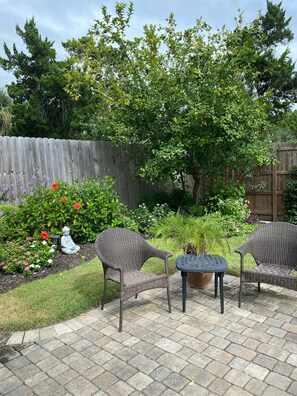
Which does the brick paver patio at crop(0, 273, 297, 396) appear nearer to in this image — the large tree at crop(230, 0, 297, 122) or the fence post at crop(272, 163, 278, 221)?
the fence post at crop(272, 163, 278, 221)

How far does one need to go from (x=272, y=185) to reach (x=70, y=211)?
5028 mm

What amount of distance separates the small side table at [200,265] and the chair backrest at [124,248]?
16.2 inches

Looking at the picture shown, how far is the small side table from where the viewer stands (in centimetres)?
314

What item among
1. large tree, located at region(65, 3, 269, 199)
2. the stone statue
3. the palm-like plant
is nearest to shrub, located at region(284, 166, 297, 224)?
large tree, located at region(65, 3, 269, 199)

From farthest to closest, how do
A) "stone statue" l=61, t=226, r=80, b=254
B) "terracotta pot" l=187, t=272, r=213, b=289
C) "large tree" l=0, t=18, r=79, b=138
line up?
1. "large tree" l=0, t=18, r=79, b=138
2. "stone statue" l=61, t=226, r=80, b=254
3. "terracotta pot" l=187, t=272, r=213, b=289

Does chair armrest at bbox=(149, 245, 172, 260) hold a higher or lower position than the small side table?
higher

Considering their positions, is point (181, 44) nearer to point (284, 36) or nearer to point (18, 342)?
point (18, 342)

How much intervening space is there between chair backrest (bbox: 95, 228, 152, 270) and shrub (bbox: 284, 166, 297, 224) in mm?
4833

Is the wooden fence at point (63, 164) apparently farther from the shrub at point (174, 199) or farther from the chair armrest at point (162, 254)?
the chair armrest at point (162, 254)

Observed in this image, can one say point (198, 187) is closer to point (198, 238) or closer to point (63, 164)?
point (63, 164)

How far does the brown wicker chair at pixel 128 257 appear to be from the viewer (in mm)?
3057

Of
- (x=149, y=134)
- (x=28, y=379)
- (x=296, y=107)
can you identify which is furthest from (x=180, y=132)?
(x=296, y=107)

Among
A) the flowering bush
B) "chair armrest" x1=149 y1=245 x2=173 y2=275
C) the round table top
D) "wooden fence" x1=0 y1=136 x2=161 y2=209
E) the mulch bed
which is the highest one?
"wooden fence" x1=0 y1=136 x2=161 y2=209

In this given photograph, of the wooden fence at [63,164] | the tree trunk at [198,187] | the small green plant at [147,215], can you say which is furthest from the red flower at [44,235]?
the tree trunk at [198,187]
